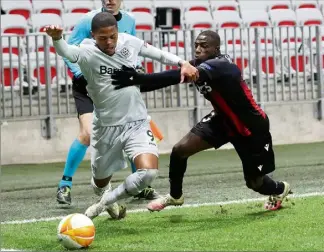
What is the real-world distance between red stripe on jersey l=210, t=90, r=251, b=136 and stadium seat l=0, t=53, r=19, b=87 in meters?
7.05

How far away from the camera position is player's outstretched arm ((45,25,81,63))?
881 cm

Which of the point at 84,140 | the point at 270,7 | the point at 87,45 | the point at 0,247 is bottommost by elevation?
the point at 0,247

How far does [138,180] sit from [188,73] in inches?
39.0

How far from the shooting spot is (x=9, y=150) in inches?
650

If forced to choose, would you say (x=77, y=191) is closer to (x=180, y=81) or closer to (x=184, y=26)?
(x=180, y=81)

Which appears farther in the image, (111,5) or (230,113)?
(111,5)

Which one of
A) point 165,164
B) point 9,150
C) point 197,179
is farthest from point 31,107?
point 197,179

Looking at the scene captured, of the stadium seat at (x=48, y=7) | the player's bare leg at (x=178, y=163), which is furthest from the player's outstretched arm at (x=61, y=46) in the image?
the stadium seat at (x=48, y=7)

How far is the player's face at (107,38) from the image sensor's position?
9.20m

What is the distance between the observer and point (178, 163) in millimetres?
10109

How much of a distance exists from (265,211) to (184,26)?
10943mm

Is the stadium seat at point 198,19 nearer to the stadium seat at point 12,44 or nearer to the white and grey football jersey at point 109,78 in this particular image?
the stadium seat at point 12,44

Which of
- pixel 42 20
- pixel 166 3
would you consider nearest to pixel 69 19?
pixel 42 20

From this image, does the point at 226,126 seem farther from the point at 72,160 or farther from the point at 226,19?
the point at 226,19
